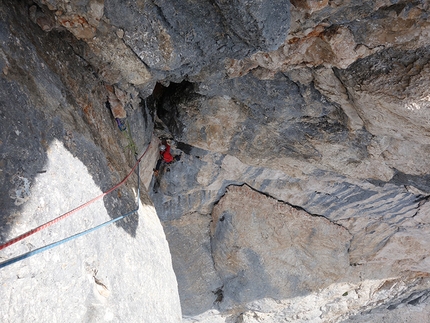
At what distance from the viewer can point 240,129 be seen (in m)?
5.34

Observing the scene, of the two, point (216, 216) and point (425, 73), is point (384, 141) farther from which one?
point (216, 216)

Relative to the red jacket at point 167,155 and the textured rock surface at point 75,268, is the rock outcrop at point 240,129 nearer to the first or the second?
the textured rock surface at point 75,268

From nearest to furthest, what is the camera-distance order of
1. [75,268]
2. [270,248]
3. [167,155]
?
[75,268] < [167,155] < [270,248]

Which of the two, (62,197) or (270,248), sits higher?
(62,197)

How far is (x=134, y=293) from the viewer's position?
3295 millimetres

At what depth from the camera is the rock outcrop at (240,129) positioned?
2910 millimetres

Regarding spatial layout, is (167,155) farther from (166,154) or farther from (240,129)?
(240,129)

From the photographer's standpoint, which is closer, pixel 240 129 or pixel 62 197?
pixel 62 197

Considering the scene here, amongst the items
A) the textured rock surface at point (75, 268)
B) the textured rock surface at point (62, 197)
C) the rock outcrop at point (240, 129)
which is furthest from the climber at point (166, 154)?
the textured rock surface at point (75, 268)

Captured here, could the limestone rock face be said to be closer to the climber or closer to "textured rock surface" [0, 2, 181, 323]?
the climber

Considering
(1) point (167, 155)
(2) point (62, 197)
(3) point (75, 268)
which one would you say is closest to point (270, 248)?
(1) point (167, 155)

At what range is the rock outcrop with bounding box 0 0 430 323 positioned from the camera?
2.91 m

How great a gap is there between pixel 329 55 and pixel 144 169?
3.53 m

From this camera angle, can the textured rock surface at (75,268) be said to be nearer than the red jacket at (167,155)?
Yes
